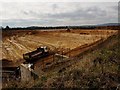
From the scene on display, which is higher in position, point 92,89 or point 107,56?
point 107,56

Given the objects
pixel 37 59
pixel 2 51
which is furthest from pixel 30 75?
pixel 2 51

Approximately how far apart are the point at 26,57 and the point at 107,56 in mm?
7324

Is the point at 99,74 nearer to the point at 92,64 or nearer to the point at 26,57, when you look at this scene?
the point at 92,64

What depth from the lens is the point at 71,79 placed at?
6.82 metres

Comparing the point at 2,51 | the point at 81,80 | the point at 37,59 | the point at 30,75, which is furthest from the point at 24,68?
the point at 2,51

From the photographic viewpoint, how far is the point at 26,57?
1476cm

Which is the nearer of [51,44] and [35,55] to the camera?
[35,55]

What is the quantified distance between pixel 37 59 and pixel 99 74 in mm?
7674

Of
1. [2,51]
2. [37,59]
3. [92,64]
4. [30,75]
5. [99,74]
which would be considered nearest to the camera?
[99,74]

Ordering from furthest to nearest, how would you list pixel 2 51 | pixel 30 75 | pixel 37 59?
pixel 2 51
pixel 37 59
pixel 30 75

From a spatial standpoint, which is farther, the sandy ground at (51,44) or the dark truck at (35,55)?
the sandy ground at (51,44)

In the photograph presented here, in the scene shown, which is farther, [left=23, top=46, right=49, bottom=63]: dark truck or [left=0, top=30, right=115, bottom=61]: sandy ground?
[left=0, top=30, right=115, bottom=61]: sandy ground

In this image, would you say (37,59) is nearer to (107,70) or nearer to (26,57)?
(26,57)

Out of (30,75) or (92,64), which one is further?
(30,75)
